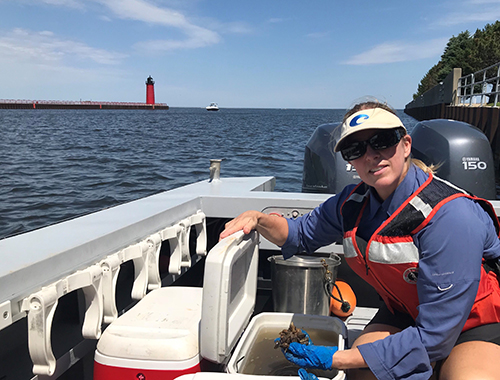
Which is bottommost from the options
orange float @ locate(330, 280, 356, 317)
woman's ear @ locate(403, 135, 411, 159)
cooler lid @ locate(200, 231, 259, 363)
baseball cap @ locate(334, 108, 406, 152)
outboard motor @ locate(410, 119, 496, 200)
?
orange float @ locate(330, 280, 356, 317)

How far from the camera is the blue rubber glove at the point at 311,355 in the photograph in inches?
66.3

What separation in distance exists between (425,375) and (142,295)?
1389mm

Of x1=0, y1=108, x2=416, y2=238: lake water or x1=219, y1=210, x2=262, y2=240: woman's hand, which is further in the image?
x1=0, y1=108, x2=416, y2=238: lake water

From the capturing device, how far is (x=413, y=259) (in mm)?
1669

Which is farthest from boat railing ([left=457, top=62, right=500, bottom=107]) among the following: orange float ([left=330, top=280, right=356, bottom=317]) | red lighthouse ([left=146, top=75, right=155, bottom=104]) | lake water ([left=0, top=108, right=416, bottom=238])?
red lighthouse ([left=146, top=75, right=155, bottom=104])

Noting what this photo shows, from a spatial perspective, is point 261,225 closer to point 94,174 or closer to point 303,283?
point 303,283

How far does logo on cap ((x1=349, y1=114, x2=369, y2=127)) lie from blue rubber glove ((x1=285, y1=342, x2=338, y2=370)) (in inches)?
32.8

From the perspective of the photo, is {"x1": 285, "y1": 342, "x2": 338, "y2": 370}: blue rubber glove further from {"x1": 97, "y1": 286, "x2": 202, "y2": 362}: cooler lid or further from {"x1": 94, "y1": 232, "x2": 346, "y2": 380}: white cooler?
{"x1": 97, "y1": 286, "x2": 202, "y2": 362}: cooler lid

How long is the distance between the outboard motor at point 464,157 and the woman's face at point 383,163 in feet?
7.00

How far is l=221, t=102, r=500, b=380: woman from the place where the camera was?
1533mm

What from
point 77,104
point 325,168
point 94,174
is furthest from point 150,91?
point 325,168

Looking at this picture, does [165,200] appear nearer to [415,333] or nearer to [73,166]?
[415,333]

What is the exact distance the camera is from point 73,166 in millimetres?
16016

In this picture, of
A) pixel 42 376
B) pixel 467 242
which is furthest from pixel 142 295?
pixel 467 242
